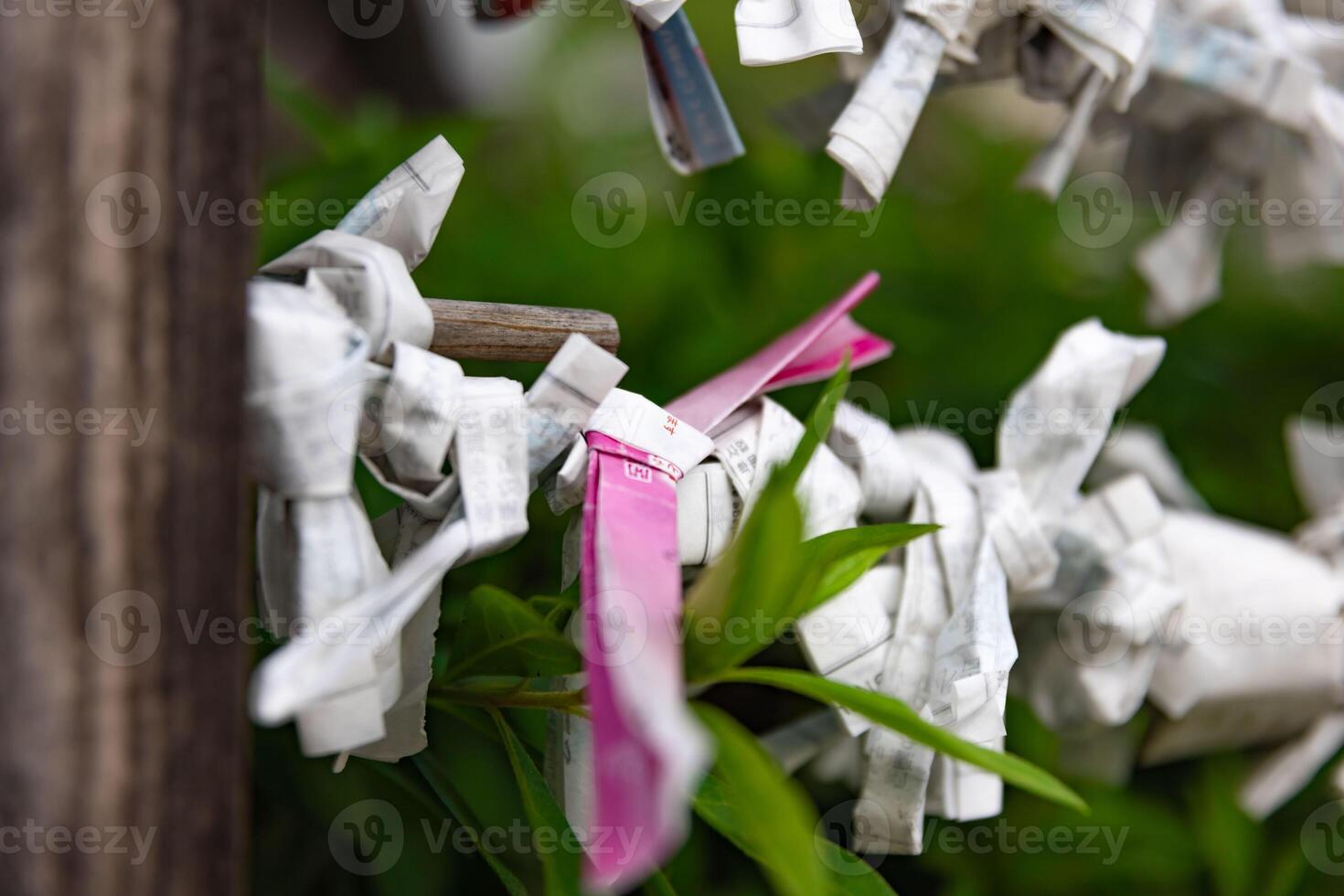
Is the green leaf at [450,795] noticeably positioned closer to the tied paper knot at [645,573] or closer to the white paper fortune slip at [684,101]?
the tied paper knot at [645,573]

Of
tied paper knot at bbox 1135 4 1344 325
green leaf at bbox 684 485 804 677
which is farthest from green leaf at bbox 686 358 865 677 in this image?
tied paper knot at bbox 1135 4 1344 325

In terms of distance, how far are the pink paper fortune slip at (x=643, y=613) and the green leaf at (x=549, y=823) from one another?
0.03m

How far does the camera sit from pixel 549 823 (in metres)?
0.30

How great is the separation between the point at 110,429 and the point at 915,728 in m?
0.19

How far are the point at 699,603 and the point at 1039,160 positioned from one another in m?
0.26

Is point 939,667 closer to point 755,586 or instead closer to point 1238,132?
point 755,586

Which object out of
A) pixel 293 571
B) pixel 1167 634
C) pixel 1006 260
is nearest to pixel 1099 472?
pixel 1167 634

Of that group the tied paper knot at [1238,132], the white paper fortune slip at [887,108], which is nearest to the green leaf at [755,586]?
the white paper fortune slip at [887,108]

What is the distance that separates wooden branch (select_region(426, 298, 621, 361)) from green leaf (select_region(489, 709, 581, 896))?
0.11 metres

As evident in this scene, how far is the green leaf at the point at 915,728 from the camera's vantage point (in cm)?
26

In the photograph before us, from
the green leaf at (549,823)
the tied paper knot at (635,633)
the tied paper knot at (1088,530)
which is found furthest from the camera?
the tied paper knot at (1088,530)

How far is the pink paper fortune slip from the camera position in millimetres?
187

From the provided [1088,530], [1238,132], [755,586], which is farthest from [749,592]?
[1238,132]

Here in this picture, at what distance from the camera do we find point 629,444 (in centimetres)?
30
